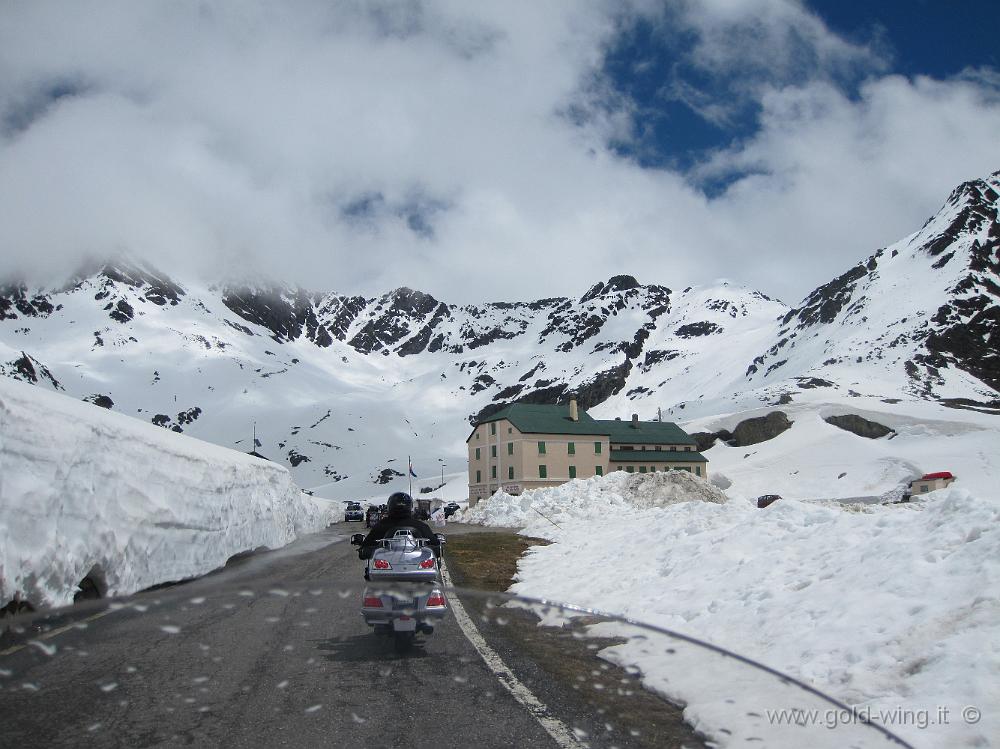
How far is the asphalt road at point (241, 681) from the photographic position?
2146mm

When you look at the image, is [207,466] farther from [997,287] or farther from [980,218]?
[980,218]

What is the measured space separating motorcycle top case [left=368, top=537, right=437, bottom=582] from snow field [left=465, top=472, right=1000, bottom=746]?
317cm

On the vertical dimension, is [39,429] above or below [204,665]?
above

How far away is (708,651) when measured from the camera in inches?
93.2

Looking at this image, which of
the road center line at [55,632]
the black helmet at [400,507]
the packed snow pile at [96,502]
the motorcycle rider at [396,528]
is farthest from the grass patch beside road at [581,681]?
the packed snow pile at [96,502]

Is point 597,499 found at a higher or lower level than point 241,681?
higher

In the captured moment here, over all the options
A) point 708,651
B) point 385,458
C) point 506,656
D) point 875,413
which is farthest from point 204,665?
point 385,458

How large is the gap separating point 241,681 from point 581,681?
126 cm

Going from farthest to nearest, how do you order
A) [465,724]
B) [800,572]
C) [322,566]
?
1. [322,566]
2. [800,572]
3. [465,724]

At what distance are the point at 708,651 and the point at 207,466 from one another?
54.3 feet

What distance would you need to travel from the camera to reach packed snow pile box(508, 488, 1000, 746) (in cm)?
486

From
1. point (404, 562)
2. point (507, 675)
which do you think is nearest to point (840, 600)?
point (404, 562)

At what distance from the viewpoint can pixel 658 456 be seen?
82.9m

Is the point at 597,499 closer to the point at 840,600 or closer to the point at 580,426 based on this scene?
the point at 840,600
